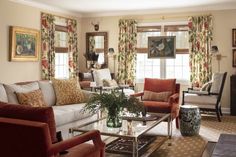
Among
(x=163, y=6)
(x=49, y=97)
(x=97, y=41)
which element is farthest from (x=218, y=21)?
(x=49, y=97)

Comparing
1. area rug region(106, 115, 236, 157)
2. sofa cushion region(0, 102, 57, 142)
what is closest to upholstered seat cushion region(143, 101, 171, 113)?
→ area rug region(106, 115, 236, 157)

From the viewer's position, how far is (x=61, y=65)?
8500mm

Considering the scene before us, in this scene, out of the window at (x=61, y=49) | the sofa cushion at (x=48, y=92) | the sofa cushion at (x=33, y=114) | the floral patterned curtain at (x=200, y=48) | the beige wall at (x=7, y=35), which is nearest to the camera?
the sofa cushion at (x=33, y=114)

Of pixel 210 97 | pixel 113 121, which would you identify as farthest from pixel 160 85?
pixel 113 121

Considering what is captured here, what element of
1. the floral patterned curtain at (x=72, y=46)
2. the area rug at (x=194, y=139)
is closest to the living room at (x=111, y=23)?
the floral patterned curtain at (x=72, y=46)

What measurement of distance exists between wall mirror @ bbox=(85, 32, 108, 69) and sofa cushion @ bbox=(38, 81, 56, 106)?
351 cm

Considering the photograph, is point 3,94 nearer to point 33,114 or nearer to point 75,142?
point 33,114

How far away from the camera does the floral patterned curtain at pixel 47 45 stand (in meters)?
7.51

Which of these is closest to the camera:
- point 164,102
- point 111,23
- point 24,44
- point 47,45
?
point 164,102

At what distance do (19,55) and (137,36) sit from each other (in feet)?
10.9

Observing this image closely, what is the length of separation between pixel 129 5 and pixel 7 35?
3.04 meters

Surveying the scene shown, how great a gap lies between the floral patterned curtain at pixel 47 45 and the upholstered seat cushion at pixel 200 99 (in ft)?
11.0

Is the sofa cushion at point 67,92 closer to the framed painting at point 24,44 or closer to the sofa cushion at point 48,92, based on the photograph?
the sofa cushion at point 48,92

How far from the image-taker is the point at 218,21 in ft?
25.2
